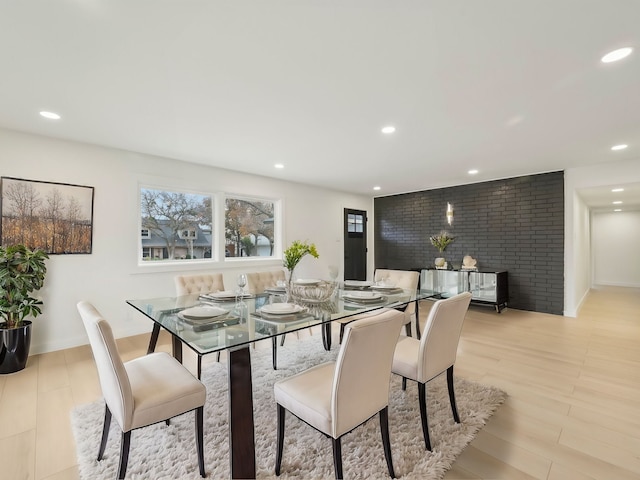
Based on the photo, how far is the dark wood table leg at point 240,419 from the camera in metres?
1.43

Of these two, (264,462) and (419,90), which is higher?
(419,90)

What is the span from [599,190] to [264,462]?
6118 mm

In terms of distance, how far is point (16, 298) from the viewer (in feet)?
9.20

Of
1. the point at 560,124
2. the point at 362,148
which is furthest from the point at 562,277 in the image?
the point at 362,148

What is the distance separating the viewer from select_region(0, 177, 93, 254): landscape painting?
3.04 meters

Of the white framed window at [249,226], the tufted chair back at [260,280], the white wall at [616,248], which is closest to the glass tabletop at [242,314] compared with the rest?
the tufted chair back at [260,280]

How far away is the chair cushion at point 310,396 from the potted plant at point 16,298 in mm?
2784

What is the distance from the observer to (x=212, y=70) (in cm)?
202

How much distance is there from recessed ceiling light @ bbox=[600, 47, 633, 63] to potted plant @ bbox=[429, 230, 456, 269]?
4.19m

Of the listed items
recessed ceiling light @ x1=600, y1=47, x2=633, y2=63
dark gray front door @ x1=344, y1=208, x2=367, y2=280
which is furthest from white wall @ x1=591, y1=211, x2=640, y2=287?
recessed ceiling light @ x1=600, y1=47, x2=633, y2=63

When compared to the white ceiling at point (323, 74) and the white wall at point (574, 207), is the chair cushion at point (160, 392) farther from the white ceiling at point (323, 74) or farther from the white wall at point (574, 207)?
the white wall at point (574, 207)

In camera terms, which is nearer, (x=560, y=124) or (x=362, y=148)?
(x=560, y=124)

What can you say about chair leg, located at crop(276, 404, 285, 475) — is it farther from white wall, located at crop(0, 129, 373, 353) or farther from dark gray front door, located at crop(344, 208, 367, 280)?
dark gray front door, located at crop(344, 208, 367, 280)

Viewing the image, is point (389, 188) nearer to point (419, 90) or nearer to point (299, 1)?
point (419, 90)
